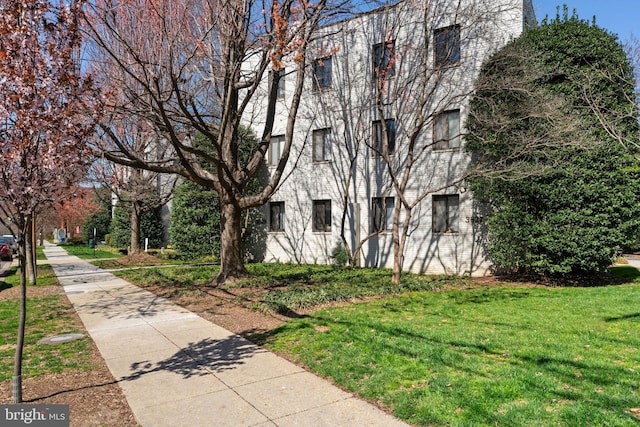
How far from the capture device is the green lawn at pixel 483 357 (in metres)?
4.34

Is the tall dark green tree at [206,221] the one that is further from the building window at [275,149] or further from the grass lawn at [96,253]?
the grass lawn at [96,253]

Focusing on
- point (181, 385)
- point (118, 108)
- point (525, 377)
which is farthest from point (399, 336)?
point (118, 108)

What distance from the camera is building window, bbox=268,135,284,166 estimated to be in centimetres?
2136

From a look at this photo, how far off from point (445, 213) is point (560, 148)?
469 centimetres

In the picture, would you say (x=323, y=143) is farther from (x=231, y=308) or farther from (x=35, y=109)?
(x=35, y=109)

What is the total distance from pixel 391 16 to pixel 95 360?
13970 millimetres

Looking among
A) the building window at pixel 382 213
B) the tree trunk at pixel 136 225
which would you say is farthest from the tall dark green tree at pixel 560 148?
the tree trunk at pixel 136 225

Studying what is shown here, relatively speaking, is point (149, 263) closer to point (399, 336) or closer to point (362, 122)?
point (362, 122)

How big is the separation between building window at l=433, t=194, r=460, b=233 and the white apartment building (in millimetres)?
36

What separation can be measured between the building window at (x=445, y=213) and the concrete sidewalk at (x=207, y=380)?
1002cm

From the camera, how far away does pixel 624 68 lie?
41.2ft

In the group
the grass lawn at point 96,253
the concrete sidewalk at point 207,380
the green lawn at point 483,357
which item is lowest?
the concrete sidewalk at point 207,380

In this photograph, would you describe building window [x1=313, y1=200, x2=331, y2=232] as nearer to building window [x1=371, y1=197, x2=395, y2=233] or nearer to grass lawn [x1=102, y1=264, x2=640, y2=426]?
building window [x1=371, y1=197, x2=395, y2=233]

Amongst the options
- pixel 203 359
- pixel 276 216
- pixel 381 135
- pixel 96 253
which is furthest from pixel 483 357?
pixel 96 253
